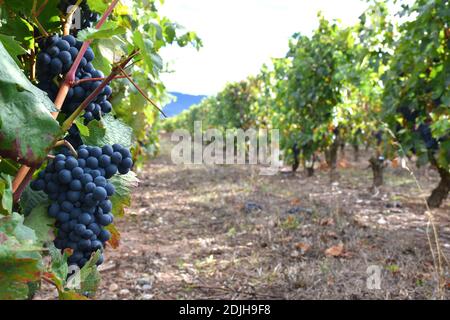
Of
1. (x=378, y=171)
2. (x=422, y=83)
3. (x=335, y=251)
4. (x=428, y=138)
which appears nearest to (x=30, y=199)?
(x=335, y=251)

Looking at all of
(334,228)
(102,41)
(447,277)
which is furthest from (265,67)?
(102,41)

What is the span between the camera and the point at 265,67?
45.3ft

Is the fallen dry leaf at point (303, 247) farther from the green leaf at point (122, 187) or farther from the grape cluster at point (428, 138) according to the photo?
the green leaf at point (122, 187)

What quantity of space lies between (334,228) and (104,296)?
2883 millimetres

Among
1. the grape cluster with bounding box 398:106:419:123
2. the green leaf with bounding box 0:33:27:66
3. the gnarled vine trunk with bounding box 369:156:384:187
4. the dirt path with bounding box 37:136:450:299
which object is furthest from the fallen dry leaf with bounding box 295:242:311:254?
the gnarled vine trunk with bounding box 369:156:384:187

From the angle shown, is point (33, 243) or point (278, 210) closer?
point (33, 243)

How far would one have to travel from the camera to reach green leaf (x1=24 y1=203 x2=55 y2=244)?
1059mm

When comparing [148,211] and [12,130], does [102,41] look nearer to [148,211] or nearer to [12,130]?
[12,130]

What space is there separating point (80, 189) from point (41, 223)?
123mm

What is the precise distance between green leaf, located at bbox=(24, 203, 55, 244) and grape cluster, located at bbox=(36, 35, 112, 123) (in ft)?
0.84

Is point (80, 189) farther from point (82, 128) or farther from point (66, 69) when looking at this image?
point (66, 69)

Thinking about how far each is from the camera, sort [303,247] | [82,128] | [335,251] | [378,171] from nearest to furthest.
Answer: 1. [82,128]
2. [335,251]
3. [303,247]
4. [378,171]

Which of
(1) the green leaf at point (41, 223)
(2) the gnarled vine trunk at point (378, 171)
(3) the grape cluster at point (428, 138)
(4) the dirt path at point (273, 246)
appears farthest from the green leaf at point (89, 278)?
(2) the gnarled vine trunk at point (378, 171)

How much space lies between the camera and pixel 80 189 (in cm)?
106
